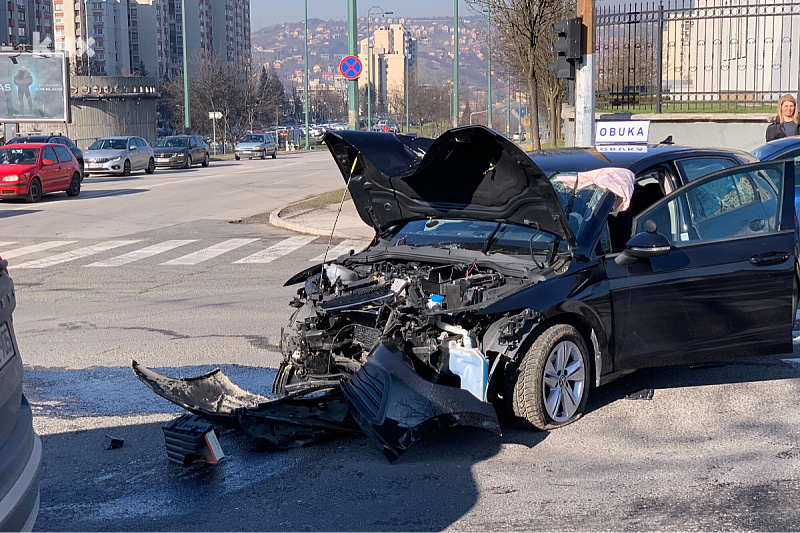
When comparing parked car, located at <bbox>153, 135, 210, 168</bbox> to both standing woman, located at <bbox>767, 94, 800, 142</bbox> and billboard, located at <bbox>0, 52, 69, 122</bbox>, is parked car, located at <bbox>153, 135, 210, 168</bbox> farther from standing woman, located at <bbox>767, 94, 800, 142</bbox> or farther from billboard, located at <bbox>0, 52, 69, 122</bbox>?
standing woman, located at <bbox>767, 94, 800, 142</bbox>

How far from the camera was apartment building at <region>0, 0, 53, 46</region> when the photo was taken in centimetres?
11625

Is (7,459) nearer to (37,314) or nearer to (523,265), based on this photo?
(523,265)

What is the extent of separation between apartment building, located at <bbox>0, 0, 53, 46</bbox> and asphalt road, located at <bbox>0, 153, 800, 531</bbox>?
374ft

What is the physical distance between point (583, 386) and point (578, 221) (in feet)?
3.53

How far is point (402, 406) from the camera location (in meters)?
5.07

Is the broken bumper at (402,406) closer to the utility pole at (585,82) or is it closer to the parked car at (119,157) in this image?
the utility pole at (585,82)

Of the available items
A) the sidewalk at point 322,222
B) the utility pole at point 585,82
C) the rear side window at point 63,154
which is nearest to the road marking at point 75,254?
the sidewalk at point 322,222

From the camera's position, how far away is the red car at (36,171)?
2494 centimetres

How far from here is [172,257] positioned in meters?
15.3

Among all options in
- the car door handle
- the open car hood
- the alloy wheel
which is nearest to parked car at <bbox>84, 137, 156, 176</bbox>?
the open car hood

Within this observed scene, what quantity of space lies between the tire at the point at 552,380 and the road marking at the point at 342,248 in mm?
8942

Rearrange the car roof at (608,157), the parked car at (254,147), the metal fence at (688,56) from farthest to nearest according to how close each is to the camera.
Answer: the parked car at (254,147) → the metal fence at (688,56) → the car roof at (608,157)

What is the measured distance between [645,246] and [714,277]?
0.74m

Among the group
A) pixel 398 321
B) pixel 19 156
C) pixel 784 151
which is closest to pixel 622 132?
pixel 784 151
